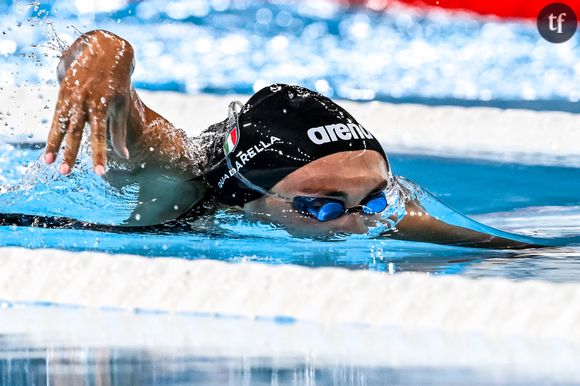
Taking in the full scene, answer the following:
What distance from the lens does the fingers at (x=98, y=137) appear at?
155 cm

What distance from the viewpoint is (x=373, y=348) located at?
129 cm

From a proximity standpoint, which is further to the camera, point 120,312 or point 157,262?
point 157,262

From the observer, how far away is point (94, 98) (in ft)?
5.51

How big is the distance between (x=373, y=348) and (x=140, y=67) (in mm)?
3644

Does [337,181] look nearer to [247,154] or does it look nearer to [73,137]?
[247,154]

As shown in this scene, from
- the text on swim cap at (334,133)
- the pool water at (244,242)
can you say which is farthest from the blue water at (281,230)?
the text on swim cap at (334,133)

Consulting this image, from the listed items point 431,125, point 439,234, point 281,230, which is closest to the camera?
point 281,230

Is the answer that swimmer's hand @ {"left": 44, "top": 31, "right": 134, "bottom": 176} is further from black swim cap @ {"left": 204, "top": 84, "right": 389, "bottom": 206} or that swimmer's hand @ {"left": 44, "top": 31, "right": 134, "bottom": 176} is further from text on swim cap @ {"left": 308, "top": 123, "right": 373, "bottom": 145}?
text on swim cap @ {"left": 308, "top": 123, "right": 373, "bottom": 145}

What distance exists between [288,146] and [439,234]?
45 centimetres

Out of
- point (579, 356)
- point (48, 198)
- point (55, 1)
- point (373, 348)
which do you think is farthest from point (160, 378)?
point (55, 1)

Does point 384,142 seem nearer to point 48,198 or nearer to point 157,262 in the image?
point 48,198

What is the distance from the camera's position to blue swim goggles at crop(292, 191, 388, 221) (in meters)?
1.81

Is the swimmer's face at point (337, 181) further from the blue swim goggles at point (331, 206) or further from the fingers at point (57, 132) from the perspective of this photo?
the fingers at point (57, 132)

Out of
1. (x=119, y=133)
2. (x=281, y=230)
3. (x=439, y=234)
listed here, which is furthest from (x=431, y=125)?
(x=119, y=133)
